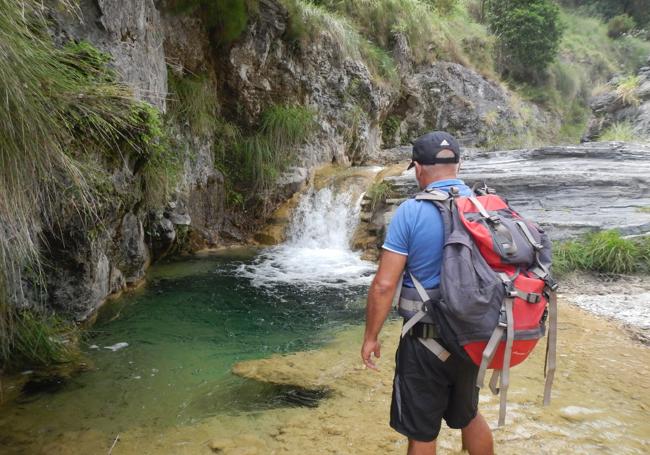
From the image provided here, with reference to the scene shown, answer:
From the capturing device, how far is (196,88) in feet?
25.0

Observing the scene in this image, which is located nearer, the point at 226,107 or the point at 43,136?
the point at 43,136

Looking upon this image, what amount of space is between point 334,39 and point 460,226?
9604mm

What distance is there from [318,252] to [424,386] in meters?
6.46

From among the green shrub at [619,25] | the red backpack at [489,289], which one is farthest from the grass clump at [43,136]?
the green shrub at [619,25]

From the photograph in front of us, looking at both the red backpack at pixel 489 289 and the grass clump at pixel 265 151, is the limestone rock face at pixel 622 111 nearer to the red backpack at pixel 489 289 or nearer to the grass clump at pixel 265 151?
the grass clump at pixel 265 151

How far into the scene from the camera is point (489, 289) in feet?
6.07

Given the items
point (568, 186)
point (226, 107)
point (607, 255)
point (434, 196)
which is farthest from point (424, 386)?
point (226, 107)

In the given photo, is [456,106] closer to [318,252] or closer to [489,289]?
[318,252]

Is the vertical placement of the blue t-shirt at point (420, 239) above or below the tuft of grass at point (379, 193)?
above

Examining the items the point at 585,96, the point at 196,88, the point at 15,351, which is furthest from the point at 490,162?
the point at 585,96

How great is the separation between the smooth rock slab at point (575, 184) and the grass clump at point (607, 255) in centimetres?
34

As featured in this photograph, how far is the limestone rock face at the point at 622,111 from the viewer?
38.4 feet

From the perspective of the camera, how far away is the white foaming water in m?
6.80

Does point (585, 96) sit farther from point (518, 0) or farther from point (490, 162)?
point (490, 162)
